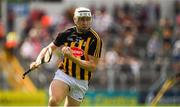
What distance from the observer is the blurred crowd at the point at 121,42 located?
24.8 meters

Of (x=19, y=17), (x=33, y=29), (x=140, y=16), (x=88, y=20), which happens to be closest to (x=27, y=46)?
(x=33, y=29)

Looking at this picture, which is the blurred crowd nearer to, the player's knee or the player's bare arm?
the player's bare arm

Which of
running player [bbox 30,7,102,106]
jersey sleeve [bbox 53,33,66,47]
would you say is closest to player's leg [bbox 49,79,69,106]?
running player [bbox 30,7,102,106]

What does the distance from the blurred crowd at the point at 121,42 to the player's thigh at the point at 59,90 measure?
40.3 feet

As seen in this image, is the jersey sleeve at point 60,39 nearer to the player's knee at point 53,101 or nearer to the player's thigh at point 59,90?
the player's thigh at point 59,90

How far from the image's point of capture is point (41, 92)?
24.9m

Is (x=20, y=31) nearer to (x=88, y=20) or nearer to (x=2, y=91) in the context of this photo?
(x=2, y=91)

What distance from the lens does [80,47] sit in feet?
40.3

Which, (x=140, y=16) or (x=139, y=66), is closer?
(x=139, y=66)

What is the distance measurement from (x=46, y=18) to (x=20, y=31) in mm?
1393

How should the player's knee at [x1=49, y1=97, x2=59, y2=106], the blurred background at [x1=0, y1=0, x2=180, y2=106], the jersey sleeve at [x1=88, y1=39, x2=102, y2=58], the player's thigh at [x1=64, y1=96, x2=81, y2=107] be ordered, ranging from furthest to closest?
the blurred background at [x1=0, y1=0, x2=180, y2=106] → the player's thigh at [x1=64, y1=96, x2=81, y2=107] → the jersey sleeve at [x1=88, y1=39, x2=102, y2=58] → the player's knee at [x1=49, y1=97, x2=59, y2=106]

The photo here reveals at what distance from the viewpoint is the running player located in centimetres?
1212

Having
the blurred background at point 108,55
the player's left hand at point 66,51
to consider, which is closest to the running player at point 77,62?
the player's left hand at point 66,51

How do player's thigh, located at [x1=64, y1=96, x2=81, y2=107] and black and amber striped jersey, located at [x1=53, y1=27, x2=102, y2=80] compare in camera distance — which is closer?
black and amber striped jersey, located at [x1=53, y1=27, x2=102, y2=80]
